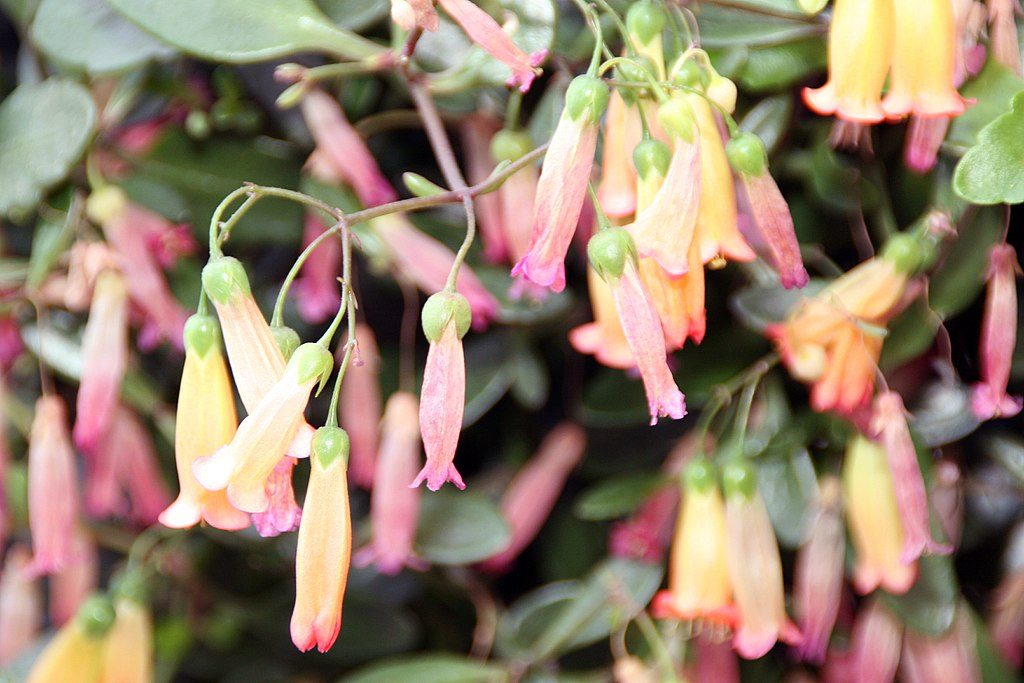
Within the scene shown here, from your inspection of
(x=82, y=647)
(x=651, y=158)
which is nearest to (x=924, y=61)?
(x=651, y=158)

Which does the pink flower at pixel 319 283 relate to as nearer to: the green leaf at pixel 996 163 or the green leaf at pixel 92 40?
the green leaf at pixel 92 40

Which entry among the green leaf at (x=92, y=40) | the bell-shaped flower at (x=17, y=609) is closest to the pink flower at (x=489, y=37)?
the green leaf at (x=92, y=40)

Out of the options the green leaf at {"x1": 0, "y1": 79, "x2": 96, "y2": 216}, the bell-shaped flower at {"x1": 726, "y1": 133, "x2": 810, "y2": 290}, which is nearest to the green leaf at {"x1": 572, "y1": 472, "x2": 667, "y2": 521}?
the bell-shaped flower at {"x1": 726, "y1": 133, "x2": 810, "y2": 290}

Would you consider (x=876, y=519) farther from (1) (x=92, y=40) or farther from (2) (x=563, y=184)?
(1) (x=92, y=40)

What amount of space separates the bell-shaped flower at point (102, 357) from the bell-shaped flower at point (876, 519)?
48cm

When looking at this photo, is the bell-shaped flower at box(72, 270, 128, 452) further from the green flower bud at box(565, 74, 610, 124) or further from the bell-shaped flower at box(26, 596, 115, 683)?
the green flower bud at box(565, 74, 610, 124)

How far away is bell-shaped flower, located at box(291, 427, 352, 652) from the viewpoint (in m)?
0.46

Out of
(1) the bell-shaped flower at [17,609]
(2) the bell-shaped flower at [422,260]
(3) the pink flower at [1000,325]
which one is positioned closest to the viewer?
(3) the pink flower at [1000,325]

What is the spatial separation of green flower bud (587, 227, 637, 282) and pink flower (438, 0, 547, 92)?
79 millimetres

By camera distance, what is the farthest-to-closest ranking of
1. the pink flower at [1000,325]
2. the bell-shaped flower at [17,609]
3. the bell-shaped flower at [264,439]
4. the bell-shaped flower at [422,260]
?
the bell-shaped flower at [17,609], the bell-shaped flower at [422,260], the pink flower at [1000,325], the bell-shaped flower at [264,439]

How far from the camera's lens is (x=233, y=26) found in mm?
610

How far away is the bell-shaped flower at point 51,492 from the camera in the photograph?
0.70m

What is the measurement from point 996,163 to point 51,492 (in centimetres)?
61

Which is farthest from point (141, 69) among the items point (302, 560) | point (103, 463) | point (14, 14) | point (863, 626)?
point (863, 626)
